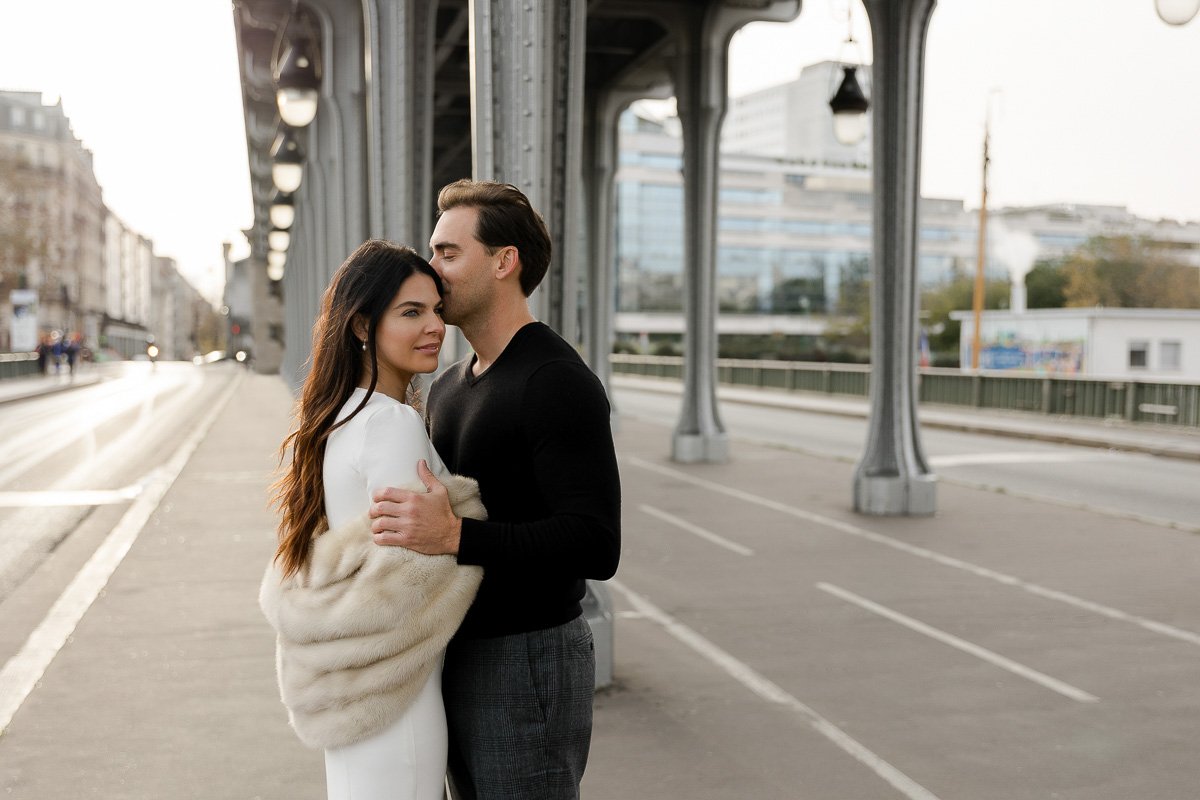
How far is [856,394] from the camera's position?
39312 millimetres

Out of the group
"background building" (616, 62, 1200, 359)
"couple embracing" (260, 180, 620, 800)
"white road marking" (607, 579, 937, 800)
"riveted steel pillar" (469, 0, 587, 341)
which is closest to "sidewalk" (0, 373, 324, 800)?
"couple embracing" (260, 180, 620, 800)

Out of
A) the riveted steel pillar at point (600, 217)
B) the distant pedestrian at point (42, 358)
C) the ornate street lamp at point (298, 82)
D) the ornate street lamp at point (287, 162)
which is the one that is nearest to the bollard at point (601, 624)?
the ornate street lamp at point (298, 82)

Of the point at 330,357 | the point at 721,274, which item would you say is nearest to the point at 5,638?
the point at 330,357

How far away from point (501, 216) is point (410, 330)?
0.34 metres

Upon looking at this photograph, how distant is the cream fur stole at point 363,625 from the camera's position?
244 cm

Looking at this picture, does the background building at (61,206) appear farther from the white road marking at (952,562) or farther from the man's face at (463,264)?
the man's face at (463,264)

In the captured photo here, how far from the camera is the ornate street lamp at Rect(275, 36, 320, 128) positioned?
14.2 m

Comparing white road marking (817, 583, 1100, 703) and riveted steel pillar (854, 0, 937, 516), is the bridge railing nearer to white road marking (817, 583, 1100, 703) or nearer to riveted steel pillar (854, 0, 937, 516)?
riveted steel pillar (854, 0, 937, 516)

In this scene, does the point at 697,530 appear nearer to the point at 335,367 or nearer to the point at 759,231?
the point at 335,367

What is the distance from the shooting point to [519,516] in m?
2.65

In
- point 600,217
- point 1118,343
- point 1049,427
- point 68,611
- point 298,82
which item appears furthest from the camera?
point 1118,343

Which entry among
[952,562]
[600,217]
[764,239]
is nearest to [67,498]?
[952,562]

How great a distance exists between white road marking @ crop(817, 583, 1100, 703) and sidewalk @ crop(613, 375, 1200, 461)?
14386 mm

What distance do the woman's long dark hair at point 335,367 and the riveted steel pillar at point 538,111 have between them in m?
4.31
